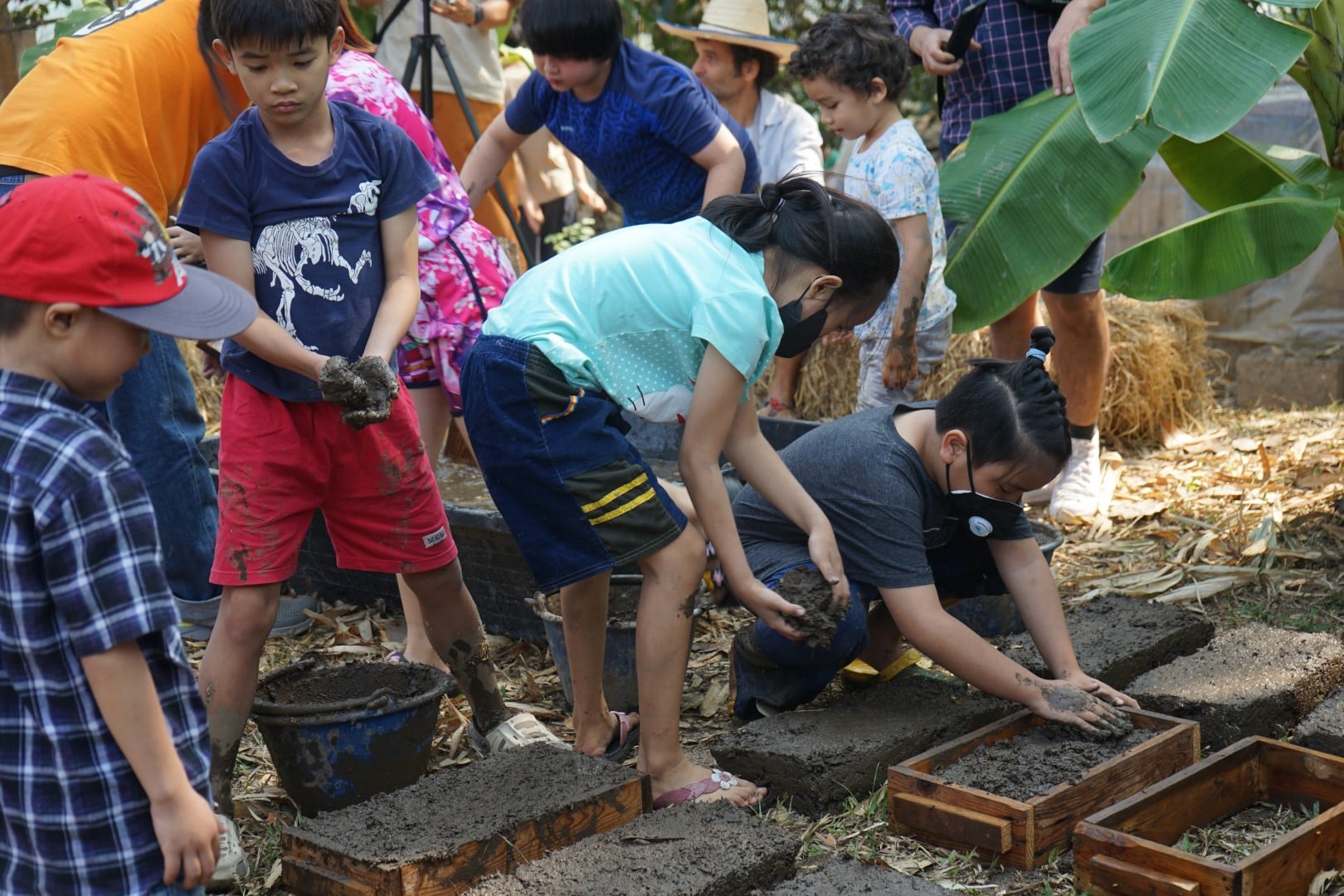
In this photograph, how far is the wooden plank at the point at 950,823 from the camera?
2637 mm

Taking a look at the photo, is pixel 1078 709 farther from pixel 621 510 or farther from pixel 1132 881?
pixel 621 510

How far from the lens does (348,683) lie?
3242mm

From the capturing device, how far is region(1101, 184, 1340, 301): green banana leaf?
4.09 metres

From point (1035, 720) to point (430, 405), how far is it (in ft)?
6.90

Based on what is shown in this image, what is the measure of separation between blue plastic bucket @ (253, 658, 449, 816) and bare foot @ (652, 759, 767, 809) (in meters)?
0.55

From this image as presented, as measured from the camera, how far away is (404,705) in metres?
2.94

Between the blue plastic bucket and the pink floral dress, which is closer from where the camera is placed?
the blue plastic bucket

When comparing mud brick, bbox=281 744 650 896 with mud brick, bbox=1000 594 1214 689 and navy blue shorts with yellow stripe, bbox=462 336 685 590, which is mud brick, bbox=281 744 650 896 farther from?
mud brick, bbox=1000 594 1214 689

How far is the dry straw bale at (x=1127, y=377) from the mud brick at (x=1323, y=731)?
325cm

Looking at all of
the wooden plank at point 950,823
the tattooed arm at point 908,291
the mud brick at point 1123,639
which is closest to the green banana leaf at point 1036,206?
the tattooed arm at point 908,291

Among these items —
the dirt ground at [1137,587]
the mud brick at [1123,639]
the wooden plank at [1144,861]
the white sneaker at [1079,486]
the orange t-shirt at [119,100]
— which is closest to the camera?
the wooden plank at [1144,861]

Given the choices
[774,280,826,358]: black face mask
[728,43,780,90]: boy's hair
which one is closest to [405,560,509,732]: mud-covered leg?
[774,280,826,358]: black face mask

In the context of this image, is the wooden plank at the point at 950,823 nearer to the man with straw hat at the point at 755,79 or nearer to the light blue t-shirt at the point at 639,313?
the light blue t-shirt at the point at 639,313

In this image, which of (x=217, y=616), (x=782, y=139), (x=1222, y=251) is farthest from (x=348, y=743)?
(x=782, y=139)
